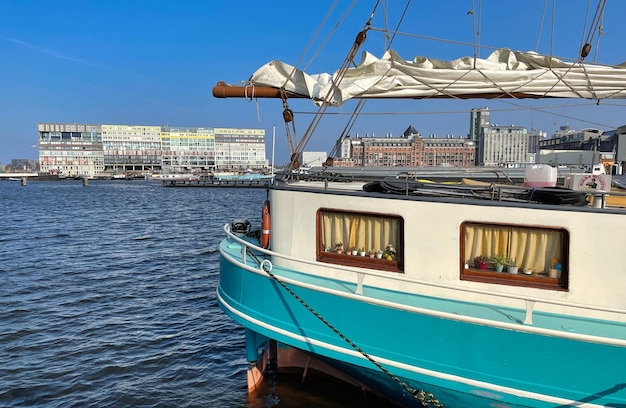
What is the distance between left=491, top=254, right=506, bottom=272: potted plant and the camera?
601cm

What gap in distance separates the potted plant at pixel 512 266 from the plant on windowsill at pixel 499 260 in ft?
0.17

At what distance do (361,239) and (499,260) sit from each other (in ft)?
6.28

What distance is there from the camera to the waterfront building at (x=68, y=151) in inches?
7372

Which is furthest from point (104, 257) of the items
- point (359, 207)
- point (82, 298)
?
point (359, 207)

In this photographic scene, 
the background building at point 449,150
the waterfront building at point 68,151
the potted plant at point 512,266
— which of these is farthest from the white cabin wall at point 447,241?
the waterfront building at point 68,151

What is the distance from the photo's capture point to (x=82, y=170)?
18875 cm

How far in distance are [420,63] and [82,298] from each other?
12431 millimetres

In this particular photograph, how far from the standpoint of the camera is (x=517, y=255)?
6008 millimetres

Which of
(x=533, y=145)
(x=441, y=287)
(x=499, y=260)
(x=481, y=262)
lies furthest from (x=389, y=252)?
(x=533, y=145)

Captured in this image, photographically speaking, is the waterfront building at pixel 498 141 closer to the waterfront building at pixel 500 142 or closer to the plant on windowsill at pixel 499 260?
the waterfront building at pixel 500 142

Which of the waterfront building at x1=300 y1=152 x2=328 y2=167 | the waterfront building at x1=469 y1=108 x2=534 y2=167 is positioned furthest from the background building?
the waterfront building at x1=300 y1=152 x2=328 y2=167

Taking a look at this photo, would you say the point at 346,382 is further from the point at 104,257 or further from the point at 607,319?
the point at 104,257

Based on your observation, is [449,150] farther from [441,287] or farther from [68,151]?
[68,151]

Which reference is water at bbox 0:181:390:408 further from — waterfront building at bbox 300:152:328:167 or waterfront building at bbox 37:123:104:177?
waterfront building at bbox 37:123:104:177
